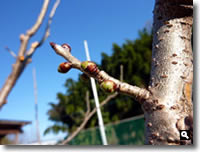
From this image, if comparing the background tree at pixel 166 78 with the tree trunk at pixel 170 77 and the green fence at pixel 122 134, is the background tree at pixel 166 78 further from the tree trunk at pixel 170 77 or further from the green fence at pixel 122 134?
the green fence at pixel 122 134

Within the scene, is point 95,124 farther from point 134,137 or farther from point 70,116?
point 134,137

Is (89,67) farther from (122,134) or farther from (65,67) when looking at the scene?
(122,134)

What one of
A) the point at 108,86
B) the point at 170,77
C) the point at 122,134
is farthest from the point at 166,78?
the point at 122,134

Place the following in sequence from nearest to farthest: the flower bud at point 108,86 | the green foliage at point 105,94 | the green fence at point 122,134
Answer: the flower bud at point 108,86 < the green foliage at point 105,94 < the green fence at point 122,134

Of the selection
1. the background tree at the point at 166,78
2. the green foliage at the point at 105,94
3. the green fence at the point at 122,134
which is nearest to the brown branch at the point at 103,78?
the background tree at the point at 166,78

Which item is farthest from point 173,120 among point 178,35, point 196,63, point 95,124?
point 95,124

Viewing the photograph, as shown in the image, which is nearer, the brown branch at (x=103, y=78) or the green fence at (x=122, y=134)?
the brown branch at (x=103, y=78)
